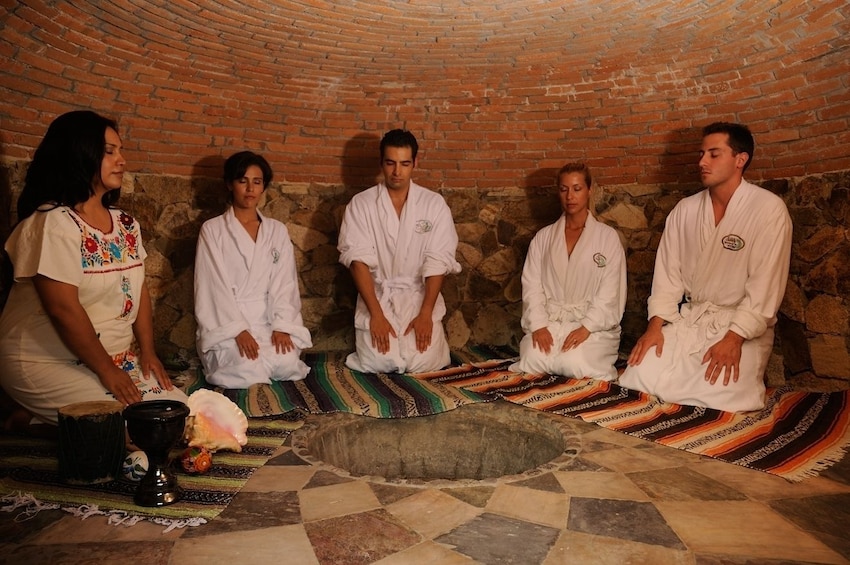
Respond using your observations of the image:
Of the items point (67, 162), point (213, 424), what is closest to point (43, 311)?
point (67, 162)

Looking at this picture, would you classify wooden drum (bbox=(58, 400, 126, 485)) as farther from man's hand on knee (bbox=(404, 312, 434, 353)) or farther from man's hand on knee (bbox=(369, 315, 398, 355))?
man's hand on knee (bbox=(404, 312, 434, 353))

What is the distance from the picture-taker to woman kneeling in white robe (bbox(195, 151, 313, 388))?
13.3ft

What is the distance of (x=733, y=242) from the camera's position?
150 inches

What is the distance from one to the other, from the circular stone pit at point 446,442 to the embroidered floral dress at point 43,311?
0.97 m

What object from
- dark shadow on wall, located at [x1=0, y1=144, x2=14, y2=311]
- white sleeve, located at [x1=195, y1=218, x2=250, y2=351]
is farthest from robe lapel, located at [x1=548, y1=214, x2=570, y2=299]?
dark shadow on wall, located at [x1=0, y1=144, x2=14, y2=311]

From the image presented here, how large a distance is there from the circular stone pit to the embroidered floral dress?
0.97 m

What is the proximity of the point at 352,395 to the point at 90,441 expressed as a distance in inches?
63.4

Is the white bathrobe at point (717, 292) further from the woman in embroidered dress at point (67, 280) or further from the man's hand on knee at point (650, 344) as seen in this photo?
the woman in embroidered dress at point (67, 280)

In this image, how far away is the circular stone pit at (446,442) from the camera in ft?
11.0

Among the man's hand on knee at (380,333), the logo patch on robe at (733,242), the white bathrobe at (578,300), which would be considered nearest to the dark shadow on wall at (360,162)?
the man's hand on knee at (380,333)

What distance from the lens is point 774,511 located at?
2.32m

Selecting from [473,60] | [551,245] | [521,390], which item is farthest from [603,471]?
[473,60]

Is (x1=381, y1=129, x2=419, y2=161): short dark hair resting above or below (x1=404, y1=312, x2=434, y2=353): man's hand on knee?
above

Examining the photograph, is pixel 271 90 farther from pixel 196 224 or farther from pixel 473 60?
pixel 473 60
